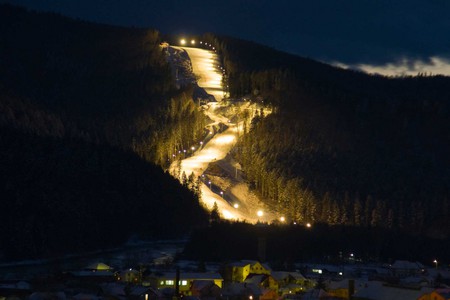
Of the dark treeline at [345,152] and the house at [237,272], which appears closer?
the house at [237,272]

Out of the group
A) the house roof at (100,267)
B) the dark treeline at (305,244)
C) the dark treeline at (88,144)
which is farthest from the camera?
the dark treeline at (88,144)

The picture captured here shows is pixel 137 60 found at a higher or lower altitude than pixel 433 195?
higher

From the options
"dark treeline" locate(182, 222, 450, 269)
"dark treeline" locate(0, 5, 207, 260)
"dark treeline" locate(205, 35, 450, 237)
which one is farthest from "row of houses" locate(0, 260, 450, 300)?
"dark treeline" locate(205, 35, 450, 237)

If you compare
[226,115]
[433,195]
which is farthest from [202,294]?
[226,115]

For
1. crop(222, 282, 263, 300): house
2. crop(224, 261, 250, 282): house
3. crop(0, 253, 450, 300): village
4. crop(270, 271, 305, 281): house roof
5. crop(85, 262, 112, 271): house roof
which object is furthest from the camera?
crop(224, 261, 250, 282): house

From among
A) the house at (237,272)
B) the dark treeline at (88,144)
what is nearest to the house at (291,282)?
the house at (237,272)

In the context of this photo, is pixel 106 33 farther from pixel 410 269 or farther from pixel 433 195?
pixel 410 269

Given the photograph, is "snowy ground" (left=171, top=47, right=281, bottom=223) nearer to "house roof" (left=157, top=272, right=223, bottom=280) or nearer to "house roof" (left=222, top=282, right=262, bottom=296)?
"house roof" (left=157, top=272, right=223, bottom=280)

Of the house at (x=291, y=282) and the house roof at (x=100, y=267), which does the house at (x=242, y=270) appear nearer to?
the house at (x=291, y=282)
